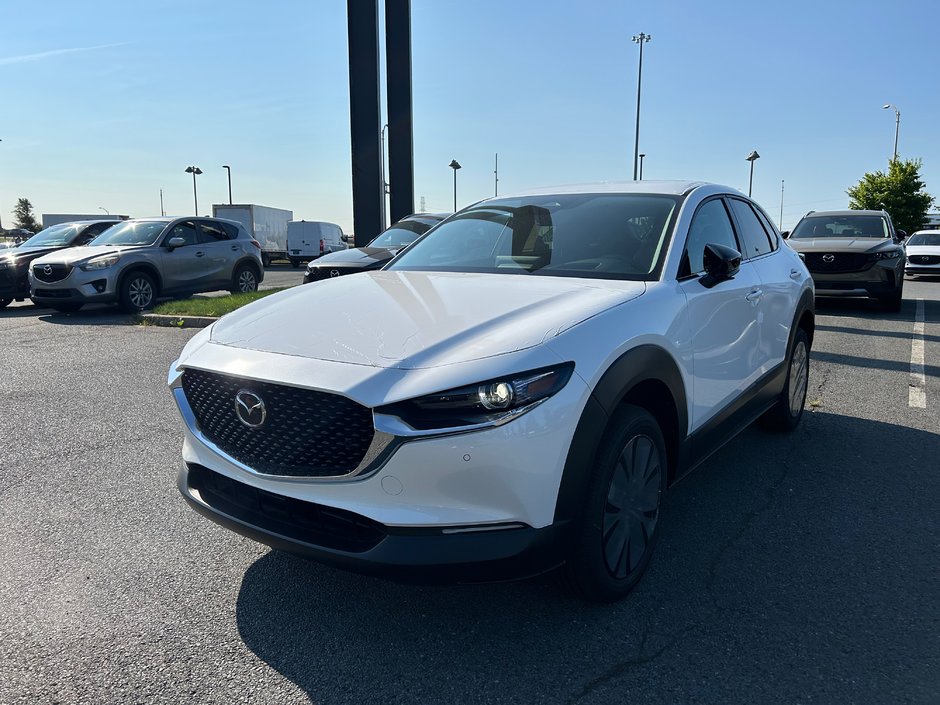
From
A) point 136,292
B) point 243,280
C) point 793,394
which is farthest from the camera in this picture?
point 243,280

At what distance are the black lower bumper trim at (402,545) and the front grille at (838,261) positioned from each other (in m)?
11.1

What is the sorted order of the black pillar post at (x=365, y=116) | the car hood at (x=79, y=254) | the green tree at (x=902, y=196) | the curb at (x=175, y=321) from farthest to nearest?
the green tree at (x=902, y=196) < the black pillar post at (x=365, y=116) < the car hood at (x=79, y=254) < the curb at (x=175, y=321)

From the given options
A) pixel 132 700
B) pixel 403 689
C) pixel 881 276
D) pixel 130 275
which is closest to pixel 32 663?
pixel 132 700

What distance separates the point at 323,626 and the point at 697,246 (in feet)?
7.98

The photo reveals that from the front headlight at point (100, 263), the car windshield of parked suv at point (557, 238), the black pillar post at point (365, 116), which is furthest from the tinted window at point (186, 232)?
the car windshield of parked suv at point (557, 238)

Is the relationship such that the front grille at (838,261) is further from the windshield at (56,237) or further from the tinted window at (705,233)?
the windshield at (56,237)

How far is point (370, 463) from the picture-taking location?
2246 mm

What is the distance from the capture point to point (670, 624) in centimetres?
265

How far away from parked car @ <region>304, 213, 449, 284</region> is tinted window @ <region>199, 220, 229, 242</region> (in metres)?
4.08

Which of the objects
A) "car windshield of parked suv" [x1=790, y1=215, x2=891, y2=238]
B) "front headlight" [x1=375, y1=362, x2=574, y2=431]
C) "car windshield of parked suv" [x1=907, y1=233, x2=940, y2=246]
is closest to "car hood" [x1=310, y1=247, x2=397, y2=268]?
"front headlight" [x1=375, y1=362, x2=574, y2=431]

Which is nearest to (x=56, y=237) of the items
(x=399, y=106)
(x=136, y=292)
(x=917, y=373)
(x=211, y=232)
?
(x=211, y=232)

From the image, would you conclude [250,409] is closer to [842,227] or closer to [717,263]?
[717,263]

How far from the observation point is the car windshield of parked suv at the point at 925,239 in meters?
20.3

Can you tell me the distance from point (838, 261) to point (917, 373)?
532 cm
